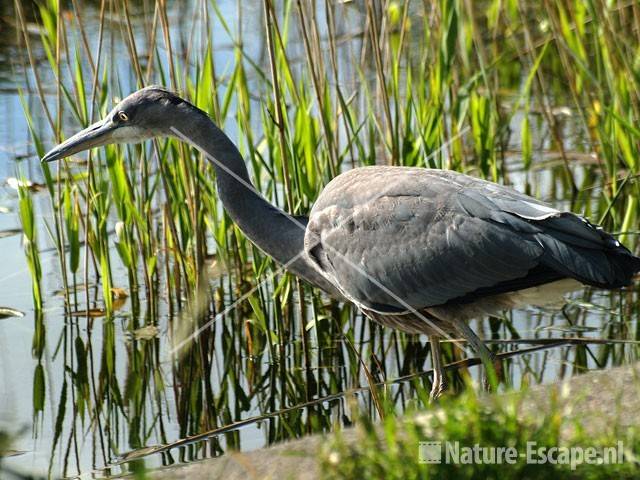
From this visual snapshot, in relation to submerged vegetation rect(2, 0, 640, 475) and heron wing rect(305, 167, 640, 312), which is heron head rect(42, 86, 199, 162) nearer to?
submerged vegetation rect(2, 0, 640, 475)

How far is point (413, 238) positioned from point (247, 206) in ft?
2.04

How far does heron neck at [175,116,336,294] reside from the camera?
12.0 ft

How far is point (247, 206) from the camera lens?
3.70m

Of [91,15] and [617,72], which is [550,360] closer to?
[617,72]

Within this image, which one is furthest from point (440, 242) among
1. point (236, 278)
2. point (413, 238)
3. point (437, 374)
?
point (236, 278)

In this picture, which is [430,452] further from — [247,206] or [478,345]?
[247,206]

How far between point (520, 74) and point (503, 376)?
13.0 feet

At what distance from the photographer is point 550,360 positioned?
422 cm

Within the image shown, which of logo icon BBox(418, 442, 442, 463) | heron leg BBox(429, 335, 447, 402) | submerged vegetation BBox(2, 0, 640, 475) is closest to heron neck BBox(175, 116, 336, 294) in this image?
submerged vegetation BBox(2, 0, 640, 475)

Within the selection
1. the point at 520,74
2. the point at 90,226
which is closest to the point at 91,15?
the point at 520,74

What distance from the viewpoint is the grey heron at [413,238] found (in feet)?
10.5

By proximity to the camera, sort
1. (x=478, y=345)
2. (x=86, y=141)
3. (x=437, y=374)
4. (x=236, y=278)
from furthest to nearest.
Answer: (x=236, y=278), (x=86, y=141), (x=437, y=374), (x=478, y=345)

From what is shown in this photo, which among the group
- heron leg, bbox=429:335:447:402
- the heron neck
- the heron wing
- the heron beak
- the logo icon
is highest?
the heron beak

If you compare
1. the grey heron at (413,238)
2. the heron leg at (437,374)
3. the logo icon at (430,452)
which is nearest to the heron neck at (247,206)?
the grey heron at (413,238)
